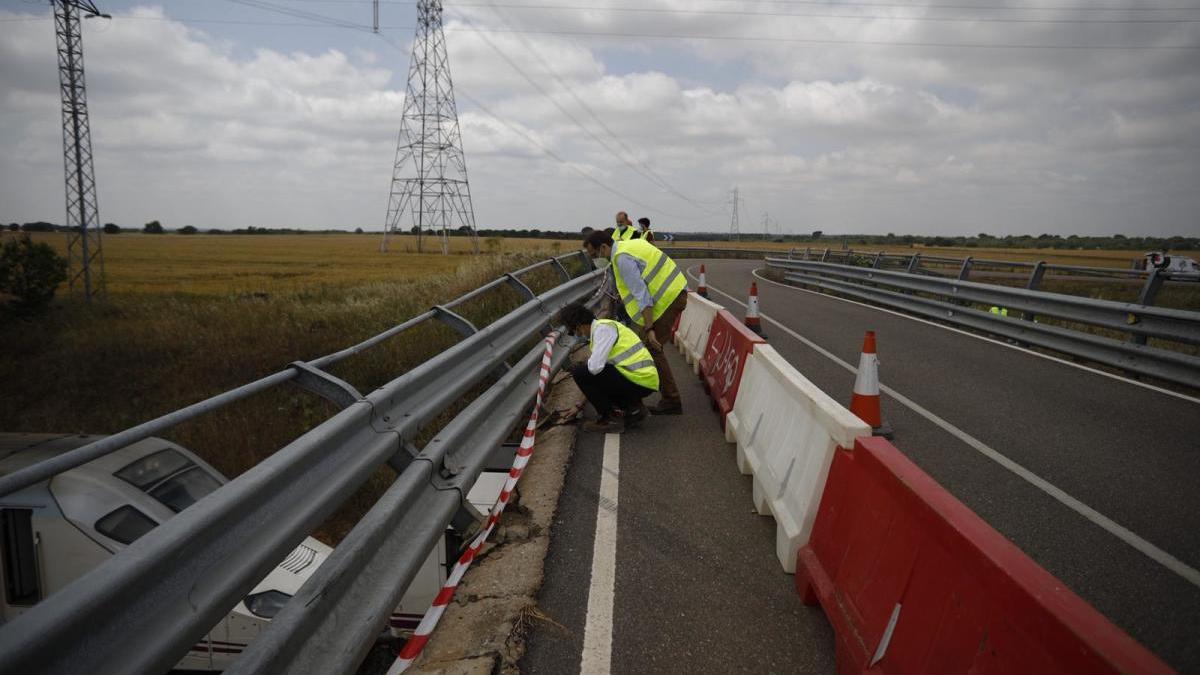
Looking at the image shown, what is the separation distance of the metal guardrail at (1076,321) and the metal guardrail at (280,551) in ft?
27.6

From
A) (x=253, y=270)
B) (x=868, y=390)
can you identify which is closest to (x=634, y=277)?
(x=868, y=390)

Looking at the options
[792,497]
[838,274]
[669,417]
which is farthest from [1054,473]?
[838,274]

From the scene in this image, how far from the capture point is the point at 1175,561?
3.92m

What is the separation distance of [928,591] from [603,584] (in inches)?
72.9

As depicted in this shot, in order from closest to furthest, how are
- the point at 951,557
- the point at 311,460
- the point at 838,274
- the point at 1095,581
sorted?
the point at 951,557 → the point at 311,460 → the point at 1095,581 → the point at 838,274

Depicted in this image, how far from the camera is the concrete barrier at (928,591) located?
1.74m

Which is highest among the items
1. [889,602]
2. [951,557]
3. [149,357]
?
[951,557]

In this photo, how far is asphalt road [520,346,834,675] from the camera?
10.3 ft

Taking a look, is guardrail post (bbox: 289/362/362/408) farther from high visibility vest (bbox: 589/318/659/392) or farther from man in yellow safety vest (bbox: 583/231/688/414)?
man in yellow safety vest (bbox: 583/231/688/414)

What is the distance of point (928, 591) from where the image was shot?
2.36 metres

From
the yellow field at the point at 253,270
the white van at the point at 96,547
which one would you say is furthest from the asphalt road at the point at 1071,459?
the yellow field at the point at 253,270

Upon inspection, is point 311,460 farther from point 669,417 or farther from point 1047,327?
point 1047,327

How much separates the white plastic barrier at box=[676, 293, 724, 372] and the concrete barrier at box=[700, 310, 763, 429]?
0.30 metres

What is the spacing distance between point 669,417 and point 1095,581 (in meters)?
4.06
